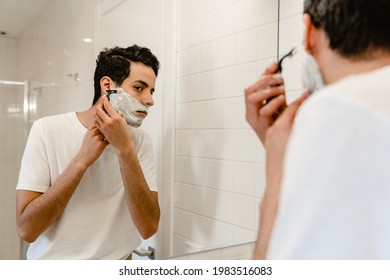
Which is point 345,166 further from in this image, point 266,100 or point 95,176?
point 95,176

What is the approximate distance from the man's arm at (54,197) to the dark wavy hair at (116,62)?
94 millimetres

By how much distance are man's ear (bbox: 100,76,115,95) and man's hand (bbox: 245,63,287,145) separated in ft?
0.95

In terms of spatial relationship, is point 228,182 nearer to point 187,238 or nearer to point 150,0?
point 187,238

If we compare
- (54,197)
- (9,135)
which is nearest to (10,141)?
(9,135)

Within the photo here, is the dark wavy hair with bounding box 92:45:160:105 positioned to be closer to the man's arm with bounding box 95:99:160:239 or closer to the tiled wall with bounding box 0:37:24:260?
the man's arm with bounding box 95:99:160:239

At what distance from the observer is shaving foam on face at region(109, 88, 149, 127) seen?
76 cm

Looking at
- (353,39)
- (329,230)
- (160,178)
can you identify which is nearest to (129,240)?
(160,178)

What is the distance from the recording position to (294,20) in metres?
0.95

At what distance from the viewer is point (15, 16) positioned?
702mm

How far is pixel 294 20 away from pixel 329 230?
65cm

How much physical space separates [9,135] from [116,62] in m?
0.26

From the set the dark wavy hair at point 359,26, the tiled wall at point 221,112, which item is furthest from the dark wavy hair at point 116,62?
the dark wavy hair at point 359,26

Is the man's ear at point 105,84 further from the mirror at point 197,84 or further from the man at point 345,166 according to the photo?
the man at point 345,166

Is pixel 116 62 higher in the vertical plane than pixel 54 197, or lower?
higher
